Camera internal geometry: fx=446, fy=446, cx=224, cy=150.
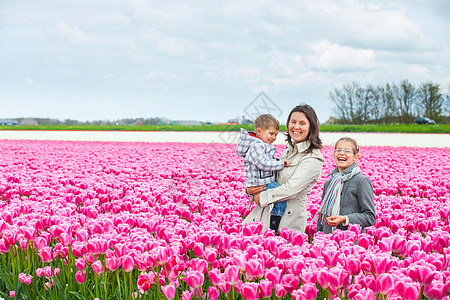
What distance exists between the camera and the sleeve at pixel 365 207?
433cm

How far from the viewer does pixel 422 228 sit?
4.33 meters

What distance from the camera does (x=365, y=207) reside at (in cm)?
438

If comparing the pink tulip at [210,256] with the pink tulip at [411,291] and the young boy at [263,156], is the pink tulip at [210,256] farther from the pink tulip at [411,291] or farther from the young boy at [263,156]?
→ the young boy at [263,156]

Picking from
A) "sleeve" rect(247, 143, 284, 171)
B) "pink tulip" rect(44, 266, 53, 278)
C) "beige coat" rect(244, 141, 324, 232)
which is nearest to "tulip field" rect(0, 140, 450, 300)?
"pink tulip" rect(44, 266, 53, 278)

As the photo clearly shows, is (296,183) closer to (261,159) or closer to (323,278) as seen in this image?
(261,159)

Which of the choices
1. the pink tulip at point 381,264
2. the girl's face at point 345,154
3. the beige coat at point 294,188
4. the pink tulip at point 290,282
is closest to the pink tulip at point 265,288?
the pink tulip at point 290,282

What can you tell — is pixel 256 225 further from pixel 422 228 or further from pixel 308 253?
pixel 422 228

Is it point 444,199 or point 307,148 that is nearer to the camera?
point 307,148

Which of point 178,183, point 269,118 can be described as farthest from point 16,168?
point 269,118

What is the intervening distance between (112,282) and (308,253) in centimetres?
148

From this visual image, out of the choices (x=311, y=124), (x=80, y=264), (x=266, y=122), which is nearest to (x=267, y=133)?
(x=266, y=122)

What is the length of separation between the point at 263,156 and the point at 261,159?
0.04 meters

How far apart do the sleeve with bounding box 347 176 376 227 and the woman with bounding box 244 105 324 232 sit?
1.48 feet

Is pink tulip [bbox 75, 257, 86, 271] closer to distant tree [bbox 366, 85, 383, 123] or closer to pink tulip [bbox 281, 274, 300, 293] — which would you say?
pink tulip [bbox 281, 274, 300, 293]
